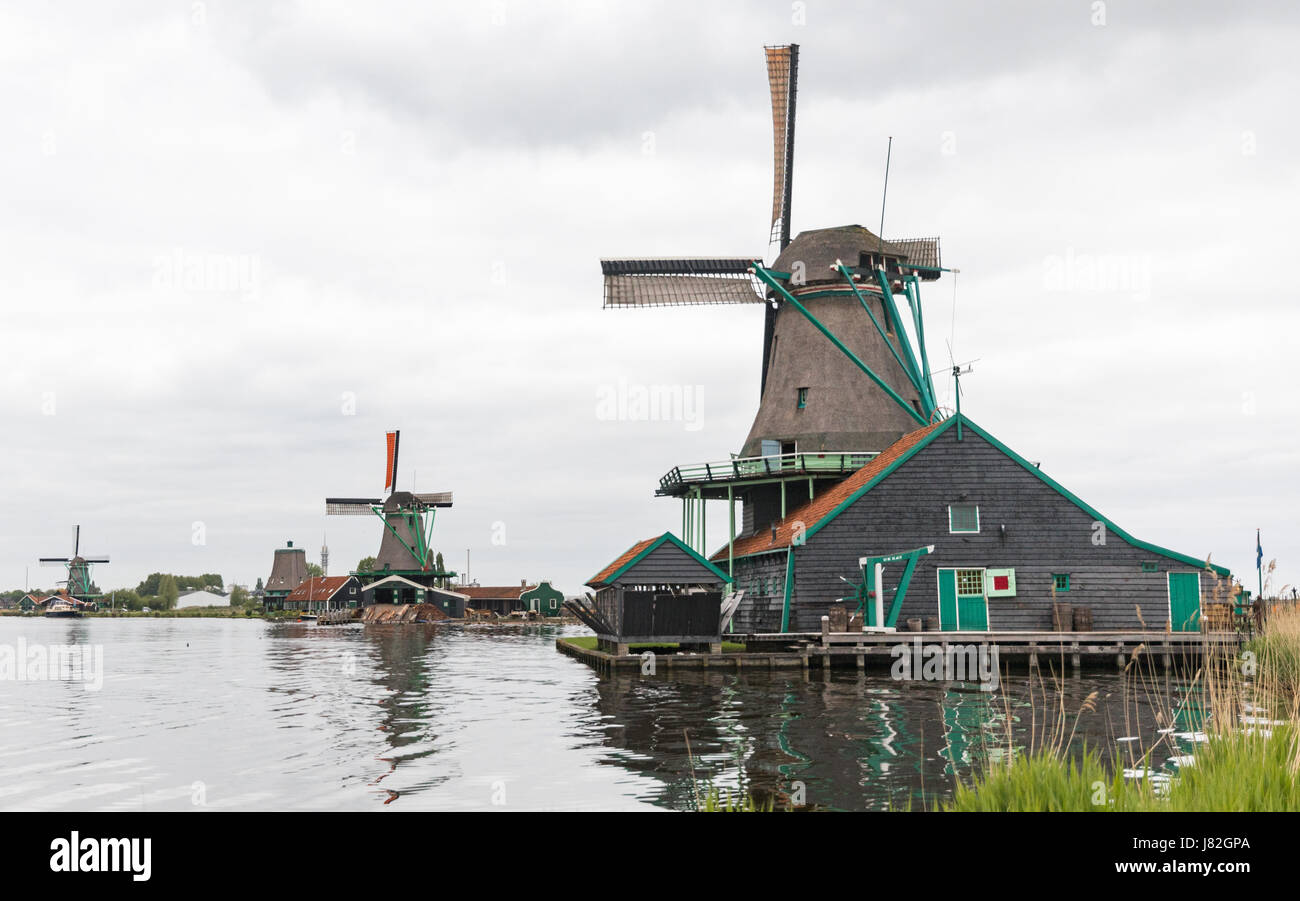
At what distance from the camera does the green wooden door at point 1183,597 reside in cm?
3064

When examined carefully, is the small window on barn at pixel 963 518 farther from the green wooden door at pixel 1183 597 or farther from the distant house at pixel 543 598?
the distant house at pixel 543 598

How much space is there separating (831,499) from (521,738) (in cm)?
1975

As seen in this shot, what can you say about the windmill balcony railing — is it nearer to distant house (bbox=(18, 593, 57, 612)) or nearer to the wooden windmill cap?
the wooden windmill cap

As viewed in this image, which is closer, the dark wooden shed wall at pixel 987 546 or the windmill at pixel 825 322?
the dark wooden shed wall at pixel 987 546

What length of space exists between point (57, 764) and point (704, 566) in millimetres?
18236

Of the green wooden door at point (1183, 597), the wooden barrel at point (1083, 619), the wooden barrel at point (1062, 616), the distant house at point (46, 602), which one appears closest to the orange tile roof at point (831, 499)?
the wooden barrel at point (1062, 616)

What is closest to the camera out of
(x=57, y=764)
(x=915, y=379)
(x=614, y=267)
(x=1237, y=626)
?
(x=57, y=764)

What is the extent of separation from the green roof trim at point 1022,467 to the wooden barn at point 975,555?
35 mm

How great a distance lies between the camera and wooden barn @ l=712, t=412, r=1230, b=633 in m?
30.8
